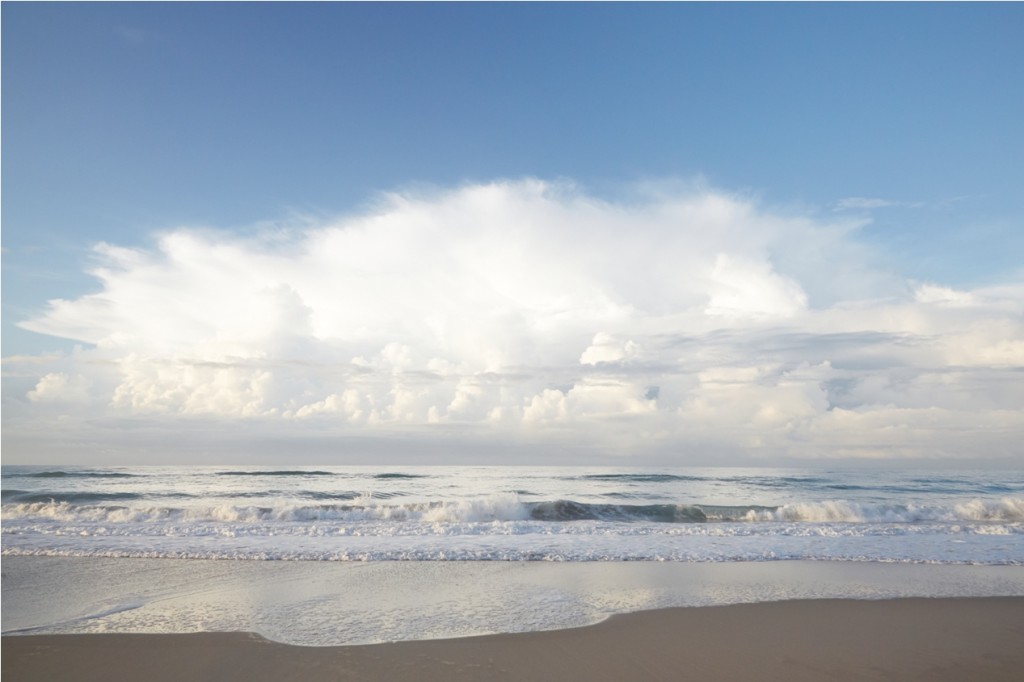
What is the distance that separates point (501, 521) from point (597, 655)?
14898mm

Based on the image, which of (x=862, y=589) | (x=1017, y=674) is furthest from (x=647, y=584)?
(x=1017, y=674)

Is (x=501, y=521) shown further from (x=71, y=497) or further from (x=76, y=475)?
(x=76, y=475)

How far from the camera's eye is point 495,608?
28.3 ft

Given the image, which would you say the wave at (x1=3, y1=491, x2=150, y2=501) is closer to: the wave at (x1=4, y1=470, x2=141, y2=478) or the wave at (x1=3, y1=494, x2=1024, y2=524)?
the wave at (x1=3, y1=494, x2=1024, y2=524)

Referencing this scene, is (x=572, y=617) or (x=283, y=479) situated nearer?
(x=572, y=617)

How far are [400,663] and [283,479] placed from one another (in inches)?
1604

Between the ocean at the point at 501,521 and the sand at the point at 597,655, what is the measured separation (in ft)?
16.8

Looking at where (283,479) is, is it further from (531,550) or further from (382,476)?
(531,550)

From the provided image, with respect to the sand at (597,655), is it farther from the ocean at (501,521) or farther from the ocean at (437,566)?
the ocean at (501,521)

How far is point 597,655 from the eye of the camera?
6.71 meters

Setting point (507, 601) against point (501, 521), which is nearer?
point (507, 601)

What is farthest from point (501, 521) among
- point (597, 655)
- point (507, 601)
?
point (597, 655)

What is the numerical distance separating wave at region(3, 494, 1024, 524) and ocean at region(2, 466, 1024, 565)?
0.08m

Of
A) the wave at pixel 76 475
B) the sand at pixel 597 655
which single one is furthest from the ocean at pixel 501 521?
the sand at pixel 597 655
